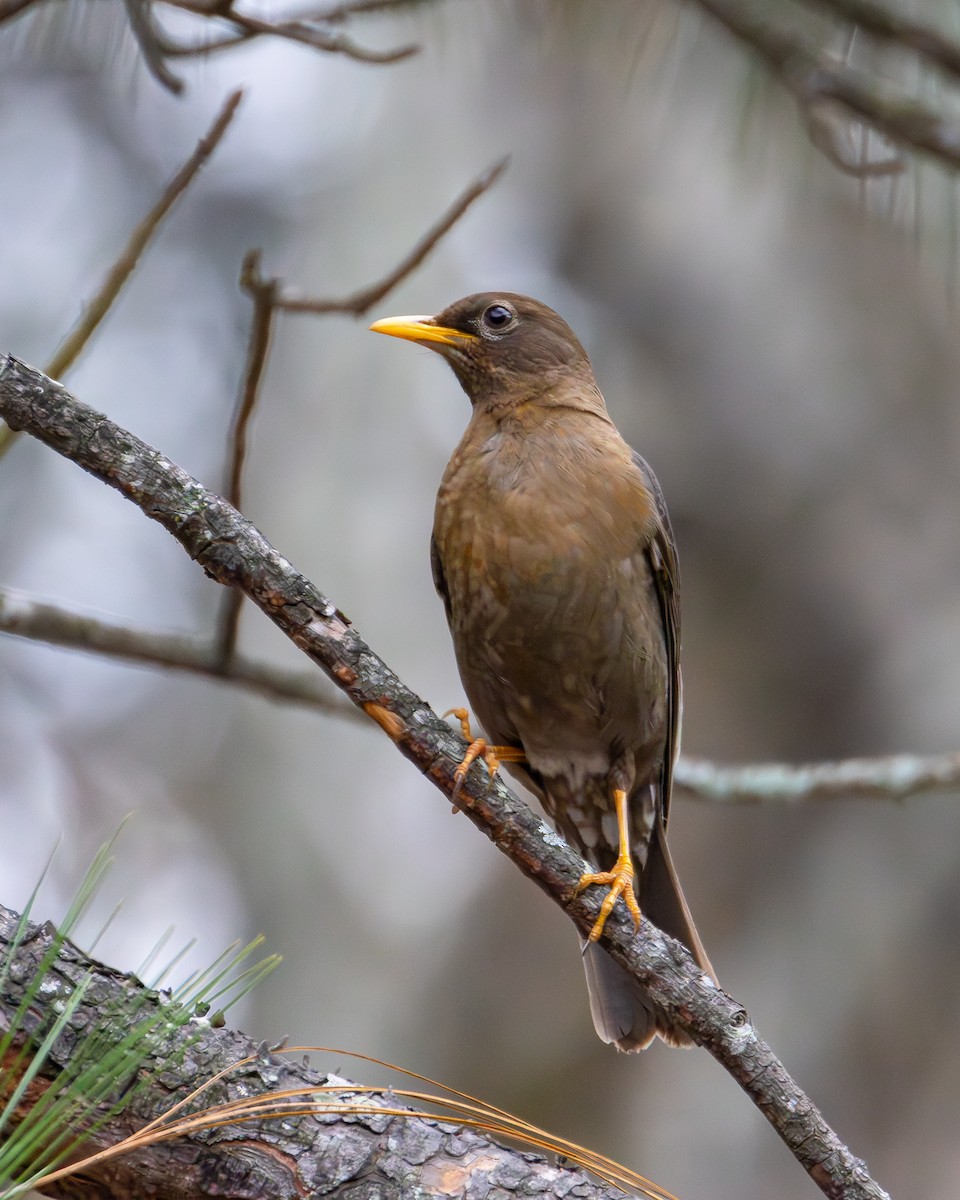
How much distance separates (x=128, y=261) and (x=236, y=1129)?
6.97 feet

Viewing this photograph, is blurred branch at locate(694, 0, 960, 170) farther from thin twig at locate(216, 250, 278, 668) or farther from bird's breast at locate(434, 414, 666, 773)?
bird's breast at locate(434, 414, 666, 773)

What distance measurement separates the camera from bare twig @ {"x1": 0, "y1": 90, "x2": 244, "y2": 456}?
291cm

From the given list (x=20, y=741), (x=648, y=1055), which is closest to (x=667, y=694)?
(x=648, y=1055)

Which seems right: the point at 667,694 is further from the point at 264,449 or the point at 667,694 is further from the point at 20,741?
the point at 20,741

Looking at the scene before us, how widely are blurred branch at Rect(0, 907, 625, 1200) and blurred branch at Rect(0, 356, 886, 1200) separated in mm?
392

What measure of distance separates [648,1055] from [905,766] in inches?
→ 111

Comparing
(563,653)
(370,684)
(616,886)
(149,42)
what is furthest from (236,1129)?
(149,42)

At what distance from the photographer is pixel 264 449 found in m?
8.74

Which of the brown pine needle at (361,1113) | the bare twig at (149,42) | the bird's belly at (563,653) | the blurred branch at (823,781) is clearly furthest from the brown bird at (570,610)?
the bare twig at (149,42)

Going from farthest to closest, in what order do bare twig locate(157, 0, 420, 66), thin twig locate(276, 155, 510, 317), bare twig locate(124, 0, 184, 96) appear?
thin twig locate(276, 155, 510, 317)
bare twig locate(124, 0, 184, 96)
bare twig locate(157, 0, 420, 66)

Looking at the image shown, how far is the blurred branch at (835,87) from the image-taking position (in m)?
2.43

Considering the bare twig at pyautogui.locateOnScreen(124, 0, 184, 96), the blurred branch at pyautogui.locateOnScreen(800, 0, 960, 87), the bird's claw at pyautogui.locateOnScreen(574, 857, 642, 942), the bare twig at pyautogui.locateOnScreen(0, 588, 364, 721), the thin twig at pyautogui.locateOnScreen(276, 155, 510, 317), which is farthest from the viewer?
the bare twig at pyautogui.locateOnScreen(0, 588, 364, 721)

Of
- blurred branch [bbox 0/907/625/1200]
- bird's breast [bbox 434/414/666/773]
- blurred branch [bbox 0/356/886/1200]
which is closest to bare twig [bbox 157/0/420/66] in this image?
blurred branch [bbox 0/356/886/1200]

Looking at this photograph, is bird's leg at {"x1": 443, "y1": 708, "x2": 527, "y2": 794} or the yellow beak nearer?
bird's leg at {"x1": 443, "y1": 708, "x2": 527, "y2": 794}
